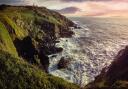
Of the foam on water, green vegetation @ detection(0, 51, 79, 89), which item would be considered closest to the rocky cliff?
green vegetation @ detection(0, 51, 79, 89)

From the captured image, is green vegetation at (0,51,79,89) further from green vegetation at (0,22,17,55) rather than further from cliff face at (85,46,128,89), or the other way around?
green vegetation at (0,22,17,55)

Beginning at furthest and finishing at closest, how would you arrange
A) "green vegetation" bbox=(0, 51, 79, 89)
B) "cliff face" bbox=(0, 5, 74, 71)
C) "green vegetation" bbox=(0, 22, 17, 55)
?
"cliff face" bbox=(0, 5, 74, 71) → "green vegetation" bbox=(0, 22, 17, 55) → "green vegetation" bbox=(0, 51, 79, 89)

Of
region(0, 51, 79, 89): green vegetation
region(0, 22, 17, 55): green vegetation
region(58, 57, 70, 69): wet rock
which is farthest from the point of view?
region(58, 57, 70, 69): wet rock

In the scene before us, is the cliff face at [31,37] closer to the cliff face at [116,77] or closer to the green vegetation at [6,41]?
the green vegetation at [6,41]

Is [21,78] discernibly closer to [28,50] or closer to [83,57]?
[28,50]

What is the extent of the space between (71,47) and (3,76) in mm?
81016

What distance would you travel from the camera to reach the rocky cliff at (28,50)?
228 feet

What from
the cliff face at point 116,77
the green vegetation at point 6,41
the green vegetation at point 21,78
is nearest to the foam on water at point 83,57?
the green vegetation at point 6,41

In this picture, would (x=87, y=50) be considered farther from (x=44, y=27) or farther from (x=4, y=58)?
(x=4, y=58)

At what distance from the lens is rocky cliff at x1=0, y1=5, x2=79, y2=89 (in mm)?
69375

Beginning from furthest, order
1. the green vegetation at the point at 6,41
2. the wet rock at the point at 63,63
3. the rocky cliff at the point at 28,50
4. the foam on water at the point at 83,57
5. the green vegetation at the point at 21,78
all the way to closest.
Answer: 1. the wet rock at the point at 63,63
2. the foam on water at the point at 83,57
3. the green vegetation at the point at 6,41
4. the rocky cliff at the point at 28,50
5. the green vegetation at the point at 21,78

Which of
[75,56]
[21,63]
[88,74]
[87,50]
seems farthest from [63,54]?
[21,63]

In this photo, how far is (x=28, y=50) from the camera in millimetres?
113250

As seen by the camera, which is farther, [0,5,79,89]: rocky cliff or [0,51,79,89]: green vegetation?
[0,5,79,89]: rocky cliff
